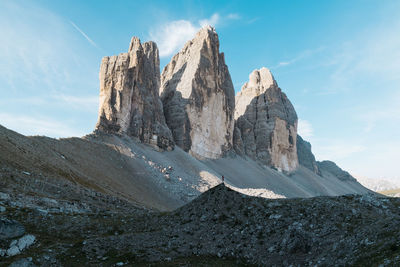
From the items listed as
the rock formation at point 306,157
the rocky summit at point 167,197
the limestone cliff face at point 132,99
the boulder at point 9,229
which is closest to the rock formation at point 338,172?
the rock formation at point 306,157

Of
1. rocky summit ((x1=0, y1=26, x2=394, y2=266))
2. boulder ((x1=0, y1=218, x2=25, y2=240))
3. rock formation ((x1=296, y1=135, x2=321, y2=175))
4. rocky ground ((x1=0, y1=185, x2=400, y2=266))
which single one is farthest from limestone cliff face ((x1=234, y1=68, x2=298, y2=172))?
boulder ((x1=0, y1=218, x2=25, y2=240))

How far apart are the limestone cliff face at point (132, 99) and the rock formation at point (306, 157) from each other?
109918 millimetres

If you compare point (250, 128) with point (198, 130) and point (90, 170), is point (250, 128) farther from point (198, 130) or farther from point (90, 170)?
point (90, 170)

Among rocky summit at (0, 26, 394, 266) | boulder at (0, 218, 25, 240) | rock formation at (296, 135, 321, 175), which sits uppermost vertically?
rock formation at (296, 135, 321, 175)

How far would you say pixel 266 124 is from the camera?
456 ft

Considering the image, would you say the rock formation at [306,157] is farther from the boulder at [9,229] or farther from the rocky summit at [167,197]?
the boulder at [9,229]

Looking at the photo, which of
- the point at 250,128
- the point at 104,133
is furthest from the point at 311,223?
the point at 250,128

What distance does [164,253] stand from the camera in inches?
654

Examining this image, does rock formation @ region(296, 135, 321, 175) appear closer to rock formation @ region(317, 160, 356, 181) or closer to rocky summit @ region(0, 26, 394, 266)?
rock formation @ region(317, 160, 356, 181)

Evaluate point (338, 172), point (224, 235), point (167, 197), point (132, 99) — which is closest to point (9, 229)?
point (224, 235)

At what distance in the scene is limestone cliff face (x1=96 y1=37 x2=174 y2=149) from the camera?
74.6 m

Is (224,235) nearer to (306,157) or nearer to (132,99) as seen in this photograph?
(132,99)

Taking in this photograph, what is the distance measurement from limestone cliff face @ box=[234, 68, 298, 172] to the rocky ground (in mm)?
105578

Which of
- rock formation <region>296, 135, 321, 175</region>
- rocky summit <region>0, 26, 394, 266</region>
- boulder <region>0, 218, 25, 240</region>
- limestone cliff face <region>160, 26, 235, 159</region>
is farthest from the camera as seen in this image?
rock formation <region>296, 135, 321, 175</region>
